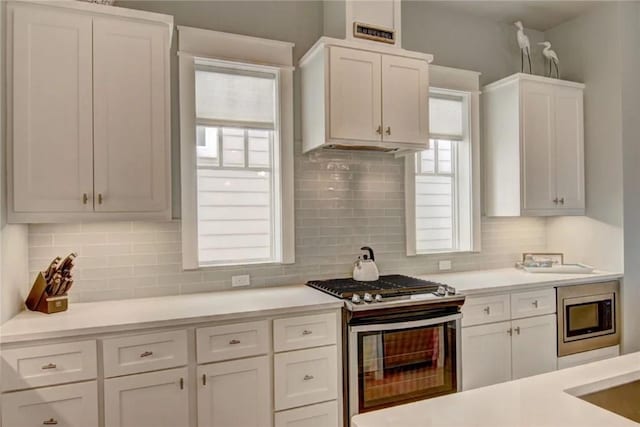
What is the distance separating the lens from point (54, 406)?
1975mm

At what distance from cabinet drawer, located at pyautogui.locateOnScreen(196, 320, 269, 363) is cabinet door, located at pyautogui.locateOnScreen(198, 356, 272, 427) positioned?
0.14 feet

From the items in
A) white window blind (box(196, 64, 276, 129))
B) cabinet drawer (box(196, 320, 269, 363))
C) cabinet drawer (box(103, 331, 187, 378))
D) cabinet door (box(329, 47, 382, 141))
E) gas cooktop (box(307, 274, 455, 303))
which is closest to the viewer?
cabinet drawer (box(103, 331, 187, 378))

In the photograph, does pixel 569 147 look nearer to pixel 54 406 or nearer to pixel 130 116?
pixel 130 116

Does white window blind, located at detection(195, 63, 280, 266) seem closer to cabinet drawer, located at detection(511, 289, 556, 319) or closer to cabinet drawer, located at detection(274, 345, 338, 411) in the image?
cabinet drawer, located at detection(274, 345, 338, 411)

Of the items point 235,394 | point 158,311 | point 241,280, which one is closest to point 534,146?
point 241,280

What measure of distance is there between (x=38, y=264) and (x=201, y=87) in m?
1.48

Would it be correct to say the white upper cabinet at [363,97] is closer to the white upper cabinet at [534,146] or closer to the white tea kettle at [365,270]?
the white tea kettle at [365,270]

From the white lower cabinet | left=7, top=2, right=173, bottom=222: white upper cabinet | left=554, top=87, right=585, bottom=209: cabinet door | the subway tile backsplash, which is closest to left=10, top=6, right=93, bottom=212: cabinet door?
left=7, top=2, right=173, bottom=222: white upper cabinet

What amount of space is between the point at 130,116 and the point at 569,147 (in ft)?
11.5

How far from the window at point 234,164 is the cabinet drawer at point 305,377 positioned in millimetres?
827

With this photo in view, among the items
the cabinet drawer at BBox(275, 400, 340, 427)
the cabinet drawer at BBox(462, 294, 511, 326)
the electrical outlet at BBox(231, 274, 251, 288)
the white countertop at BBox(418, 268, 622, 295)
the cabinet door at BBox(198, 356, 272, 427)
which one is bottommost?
the cabinet drawer at BBox(275, 400, 340, 427)

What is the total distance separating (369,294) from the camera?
261 centimetres

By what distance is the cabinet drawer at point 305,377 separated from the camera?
2389 millimetres

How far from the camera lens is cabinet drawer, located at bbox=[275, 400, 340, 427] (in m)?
2.40
